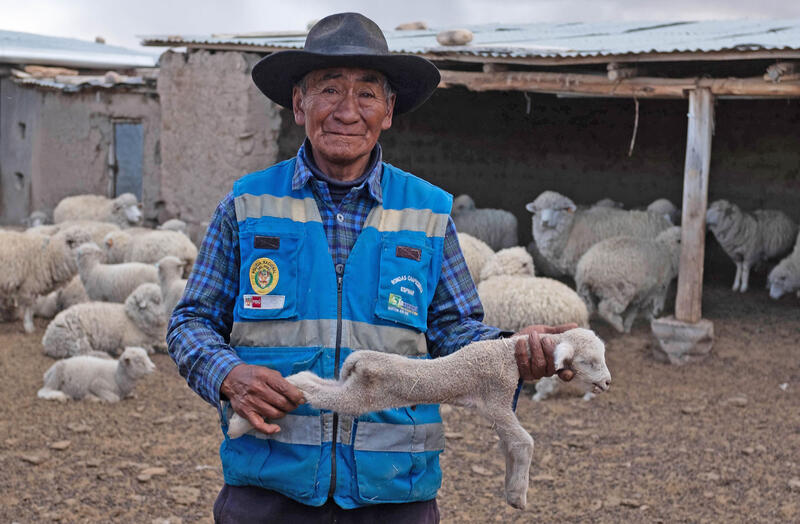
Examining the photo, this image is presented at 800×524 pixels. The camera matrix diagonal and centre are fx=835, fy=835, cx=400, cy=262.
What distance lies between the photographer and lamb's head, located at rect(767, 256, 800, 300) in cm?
928

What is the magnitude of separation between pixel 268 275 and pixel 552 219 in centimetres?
772

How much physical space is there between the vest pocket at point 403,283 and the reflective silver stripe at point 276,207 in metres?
0.21

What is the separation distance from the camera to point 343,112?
83.9 inches

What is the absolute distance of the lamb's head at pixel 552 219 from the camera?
9547 millimetres

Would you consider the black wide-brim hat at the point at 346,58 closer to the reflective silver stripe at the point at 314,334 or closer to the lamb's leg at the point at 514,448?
the reflective silver stripe at the point at 314,334

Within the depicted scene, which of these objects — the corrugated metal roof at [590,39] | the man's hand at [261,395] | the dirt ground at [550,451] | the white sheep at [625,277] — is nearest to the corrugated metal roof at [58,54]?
the corrugated metal roof at [590,39]

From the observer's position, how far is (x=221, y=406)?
6.79 feet

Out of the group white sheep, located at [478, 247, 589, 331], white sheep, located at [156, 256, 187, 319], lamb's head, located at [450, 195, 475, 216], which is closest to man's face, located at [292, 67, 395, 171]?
white sheep, located at [478, 247, 589, 331]

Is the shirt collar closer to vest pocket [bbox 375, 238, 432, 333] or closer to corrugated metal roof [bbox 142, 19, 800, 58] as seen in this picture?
vest pocket [bbox 375, 238, 432, 333]

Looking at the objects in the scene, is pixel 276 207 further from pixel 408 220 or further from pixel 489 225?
pixel 489 225

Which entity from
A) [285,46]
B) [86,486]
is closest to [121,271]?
[285,46]

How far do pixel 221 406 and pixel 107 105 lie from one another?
1152 centimetres

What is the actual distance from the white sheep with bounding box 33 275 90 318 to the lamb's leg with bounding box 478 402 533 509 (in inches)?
288

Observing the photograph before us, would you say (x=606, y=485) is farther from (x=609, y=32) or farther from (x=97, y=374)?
(x=609, y=32)
